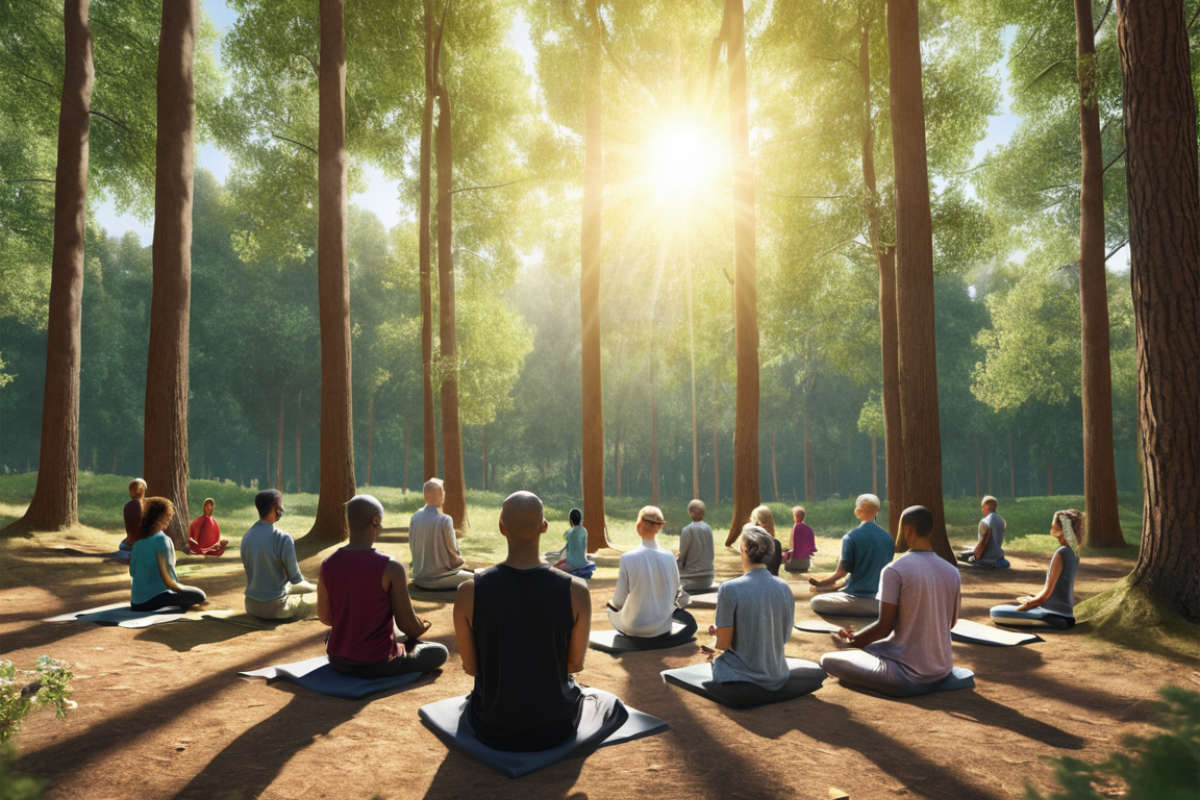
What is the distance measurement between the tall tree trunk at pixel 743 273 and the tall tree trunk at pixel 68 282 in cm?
1421

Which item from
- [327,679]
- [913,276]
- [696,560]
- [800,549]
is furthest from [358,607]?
[913,276]

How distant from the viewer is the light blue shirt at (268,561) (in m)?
7.51

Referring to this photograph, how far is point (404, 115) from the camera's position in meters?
22.1

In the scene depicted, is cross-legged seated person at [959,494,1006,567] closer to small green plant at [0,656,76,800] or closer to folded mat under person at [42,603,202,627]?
→ folded mat under person at [42,603,202,627]

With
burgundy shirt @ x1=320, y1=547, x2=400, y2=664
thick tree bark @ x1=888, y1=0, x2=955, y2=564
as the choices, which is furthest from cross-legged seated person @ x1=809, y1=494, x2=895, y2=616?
burgundy shirt @ x1=320, y1=547, x2=400, y2=664

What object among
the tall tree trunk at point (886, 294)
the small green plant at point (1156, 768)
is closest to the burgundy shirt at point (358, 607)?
the small green plant at point (1156, 768)

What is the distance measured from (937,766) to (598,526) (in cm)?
1275

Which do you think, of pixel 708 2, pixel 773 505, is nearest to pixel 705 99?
pixel 708 2

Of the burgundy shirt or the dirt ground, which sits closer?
the dirt ground

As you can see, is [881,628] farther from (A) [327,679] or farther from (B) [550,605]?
(A) [327,679]

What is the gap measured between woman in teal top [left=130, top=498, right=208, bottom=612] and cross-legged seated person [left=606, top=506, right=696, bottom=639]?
509cm

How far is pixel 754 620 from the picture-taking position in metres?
5.29

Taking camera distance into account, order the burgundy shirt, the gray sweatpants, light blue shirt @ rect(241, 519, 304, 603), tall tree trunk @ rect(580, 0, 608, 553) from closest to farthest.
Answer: the burgundy shirt < light blue shirt @ rect(241, 519, 304, 603) < the gray sweatpants < tall tree trunk @ rect(580, 0, 608, 553)

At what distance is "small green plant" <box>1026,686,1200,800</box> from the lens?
2010 mm
